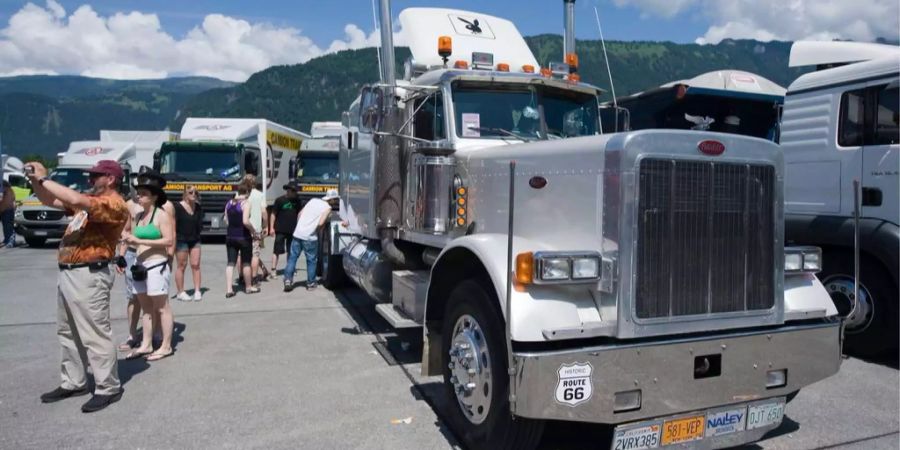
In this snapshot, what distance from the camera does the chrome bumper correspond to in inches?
127

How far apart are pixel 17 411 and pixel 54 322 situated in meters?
3.43

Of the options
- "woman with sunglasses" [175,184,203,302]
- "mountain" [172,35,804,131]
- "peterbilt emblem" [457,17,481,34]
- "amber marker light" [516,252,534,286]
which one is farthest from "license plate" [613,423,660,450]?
"mountain" [172,35,804,131]

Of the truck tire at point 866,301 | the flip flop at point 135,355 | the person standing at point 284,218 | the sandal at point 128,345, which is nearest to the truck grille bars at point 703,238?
the truck tire at point 866,301

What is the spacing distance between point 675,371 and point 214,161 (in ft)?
50.1

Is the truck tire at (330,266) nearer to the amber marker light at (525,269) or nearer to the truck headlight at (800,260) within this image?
the amber marker light at (525,269)

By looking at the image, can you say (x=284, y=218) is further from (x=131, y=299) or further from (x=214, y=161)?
(x=214, y=161)

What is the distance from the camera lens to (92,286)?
4.80 m

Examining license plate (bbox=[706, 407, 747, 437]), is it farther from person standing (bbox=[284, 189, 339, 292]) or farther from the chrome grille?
the chrome grille

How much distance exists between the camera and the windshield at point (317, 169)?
18281mm

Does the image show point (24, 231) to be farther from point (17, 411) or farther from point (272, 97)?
point (272, 97)

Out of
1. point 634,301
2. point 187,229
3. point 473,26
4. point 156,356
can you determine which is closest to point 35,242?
point 187,229

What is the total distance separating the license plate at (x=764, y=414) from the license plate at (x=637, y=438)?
24.8 inches

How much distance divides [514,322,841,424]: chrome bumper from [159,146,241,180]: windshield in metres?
14.7

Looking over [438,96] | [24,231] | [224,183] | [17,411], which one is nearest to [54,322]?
[17,411]
